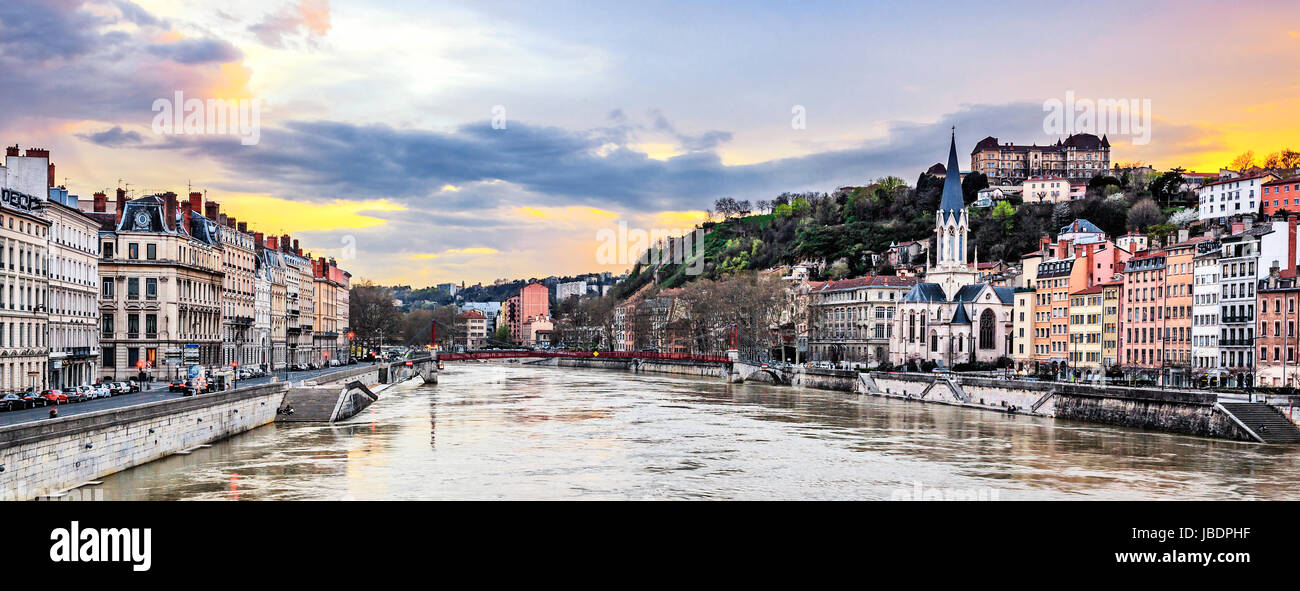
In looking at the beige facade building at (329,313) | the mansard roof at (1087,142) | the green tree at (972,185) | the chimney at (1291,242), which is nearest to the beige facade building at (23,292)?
the chimney at (1291,242)

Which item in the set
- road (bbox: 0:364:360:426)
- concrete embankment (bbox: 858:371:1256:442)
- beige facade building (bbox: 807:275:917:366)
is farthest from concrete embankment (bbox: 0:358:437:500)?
beige facade building (bbox: 807:275:917:366)

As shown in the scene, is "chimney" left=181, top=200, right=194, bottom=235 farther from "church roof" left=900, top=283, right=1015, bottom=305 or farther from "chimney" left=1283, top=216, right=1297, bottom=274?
"church roof" left=900, top=283, right=1015, bottom=305

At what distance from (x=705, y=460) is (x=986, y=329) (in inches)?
2774

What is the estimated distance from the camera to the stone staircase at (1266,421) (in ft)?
134

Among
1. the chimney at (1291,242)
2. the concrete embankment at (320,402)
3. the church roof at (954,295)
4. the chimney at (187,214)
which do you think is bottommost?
the concrete embankment at (320,402)

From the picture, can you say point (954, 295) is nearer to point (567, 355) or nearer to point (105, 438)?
point (567, 355)

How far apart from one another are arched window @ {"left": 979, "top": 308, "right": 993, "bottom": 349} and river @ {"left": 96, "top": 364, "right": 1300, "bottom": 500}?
1733 inches

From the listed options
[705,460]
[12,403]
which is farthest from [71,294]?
[705,460]

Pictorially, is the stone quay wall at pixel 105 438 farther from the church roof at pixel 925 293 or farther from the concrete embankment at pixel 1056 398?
the church roof at pixel 925 293

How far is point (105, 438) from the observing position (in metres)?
28.1

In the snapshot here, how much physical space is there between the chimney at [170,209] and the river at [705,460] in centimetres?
1375

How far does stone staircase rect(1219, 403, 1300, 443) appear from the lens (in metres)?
41.0

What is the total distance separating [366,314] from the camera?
140 m
